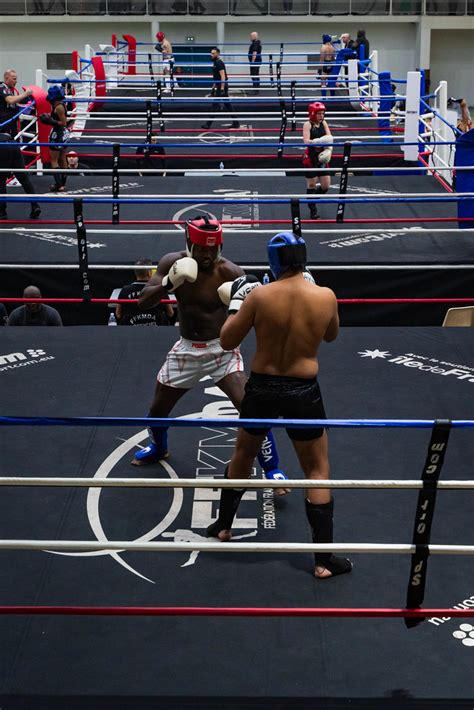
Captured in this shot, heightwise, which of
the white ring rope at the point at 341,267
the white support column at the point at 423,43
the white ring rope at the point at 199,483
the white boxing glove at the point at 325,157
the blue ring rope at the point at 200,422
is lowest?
the white ring rope at the point at 341,267

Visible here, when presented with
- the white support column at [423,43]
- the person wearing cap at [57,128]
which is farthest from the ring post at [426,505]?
the white support column at [423,43]

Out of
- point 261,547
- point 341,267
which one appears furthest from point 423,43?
point 261,547

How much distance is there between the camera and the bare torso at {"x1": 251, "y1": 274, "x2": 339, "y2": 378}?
10.9ft

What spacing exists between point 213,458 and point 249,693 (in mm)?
1596

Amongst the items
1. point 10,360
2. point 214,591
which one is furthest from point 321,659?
point 10,360

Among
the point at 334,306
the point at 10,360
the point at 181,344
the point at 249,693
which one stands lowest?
the point at 249,693

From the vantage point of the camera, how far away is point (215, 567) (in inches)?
134

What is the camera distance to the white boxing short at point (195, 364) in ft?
13.4

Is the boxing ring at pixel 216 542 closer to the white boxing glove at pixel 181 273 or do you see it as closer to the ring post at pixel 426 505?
the ring post at pixel 426 505

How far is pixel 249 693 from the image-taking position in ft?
8.93

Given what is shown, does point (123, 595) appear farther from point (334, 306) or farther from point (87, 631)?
point (334, 306)

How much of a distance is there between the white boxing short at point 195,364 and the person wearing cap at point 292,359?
630mm

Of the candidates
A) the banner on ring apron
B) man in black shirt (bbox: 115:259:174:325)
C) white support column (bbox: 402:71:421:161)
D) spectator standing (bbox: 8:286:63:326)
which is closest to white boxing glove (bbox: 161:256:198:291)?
man in black shirt (bbox: 115:259:174:325)

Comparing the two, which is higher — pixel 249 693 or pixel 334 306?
pixel 334 306
